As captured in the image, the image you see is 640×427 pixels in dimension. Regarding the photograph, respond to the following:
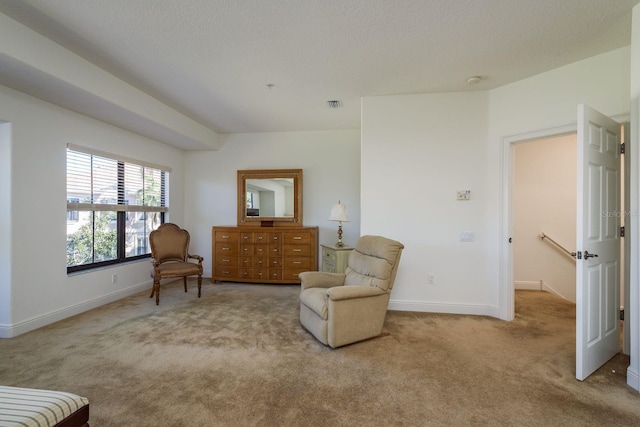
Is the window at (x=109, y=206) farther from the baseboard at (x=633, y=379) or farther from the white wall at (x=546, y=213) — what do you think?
the white wall at (x=546, y=213)

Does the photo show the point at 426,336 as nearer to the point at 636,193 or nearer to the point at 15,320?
the point at 636,193

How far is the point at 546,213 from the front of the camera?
4.38m

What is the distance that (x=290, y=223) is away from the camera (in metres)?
5.06

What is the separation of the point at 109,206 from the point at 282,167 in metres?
2.69

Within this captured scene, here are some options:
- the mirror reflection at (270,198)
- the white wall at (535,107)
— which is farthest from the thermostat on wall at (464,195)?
the mirror reflection at (270,198)

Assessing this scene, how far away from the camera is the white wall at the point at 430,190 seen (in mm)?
3346

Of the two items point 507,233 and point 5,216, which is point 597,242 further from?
point 5,216

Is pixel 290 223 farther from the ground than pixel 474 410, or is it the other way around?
pixel 290 223

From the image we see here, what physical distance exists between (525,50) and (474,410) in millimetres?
2896

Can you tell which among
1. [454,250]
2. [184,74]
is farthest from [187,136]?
[454,250]

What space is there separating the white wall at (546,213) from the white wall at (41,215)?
5917 millimetres

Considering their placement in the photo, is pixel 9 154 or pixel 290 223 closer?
pixel 9 154

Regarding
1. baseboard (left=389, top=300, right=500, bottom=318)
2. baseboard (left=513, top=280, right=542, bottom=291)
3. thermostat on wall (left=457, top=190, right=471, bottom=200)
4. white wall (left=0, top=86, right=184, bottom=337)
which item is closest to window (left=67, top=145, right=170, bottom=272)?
white wall (left=0, top=86, right=184, bottom=337)

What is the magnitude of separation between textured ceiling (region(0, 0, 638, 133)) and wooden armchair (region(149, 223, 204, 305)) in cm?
201
